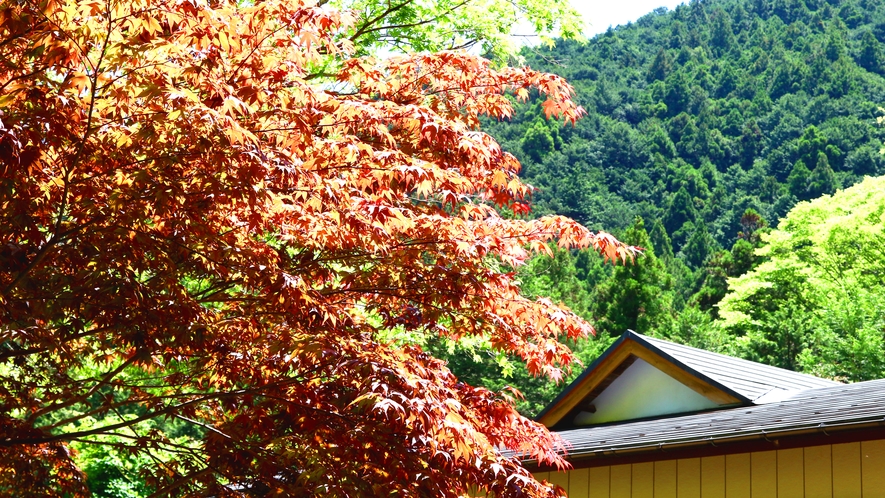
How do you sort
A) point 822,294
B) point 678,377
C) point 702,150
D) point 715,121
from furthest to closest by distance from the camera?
point 715,121 → point 702,150 → point 822,294 → point 678,377

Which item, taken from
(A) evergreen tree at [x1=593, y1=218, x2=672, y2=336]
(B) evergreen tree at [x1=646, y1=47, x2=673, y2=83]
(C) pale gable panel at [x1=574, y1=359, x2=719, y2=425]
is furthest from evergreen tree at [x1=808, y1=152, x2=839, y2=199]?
(C) pale gable panel at [x1=574, y1=359, x2=719, y2=425]

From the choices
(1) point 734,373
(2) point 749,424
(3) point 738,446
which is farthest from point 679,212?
(3) point 738,446

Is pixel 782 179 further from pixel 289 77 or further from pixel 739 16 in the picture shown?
pixel 289 77

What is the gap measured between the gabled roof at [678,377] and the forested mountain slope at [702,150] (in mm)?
23799

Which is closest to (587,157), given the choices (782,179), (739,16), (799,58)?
(782,179)

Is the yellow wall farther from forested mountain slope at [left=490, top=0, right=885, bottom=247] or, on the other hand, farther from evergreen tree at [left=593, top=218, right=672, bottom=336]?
forested mountain slope at [left=490, top=0, right=885, bottom=247]

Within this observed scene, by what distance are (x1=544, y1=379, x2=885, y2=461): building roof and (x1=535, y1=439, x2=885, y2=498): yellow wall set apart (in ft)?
A: 0.91

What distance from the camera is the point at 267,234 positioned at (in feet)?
23.1

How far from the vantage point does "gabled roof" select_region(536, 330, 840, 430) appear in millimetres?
9914

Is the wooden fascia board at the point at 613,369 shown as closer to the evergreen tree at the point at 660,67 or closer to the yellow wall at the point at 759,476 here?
the yellow wall at the point at 759,476

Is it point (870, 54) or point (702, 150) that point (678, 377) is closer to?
point (702, 150)

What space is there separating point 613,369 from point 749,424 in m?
3.31

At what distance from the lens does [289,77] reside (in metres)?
5.60

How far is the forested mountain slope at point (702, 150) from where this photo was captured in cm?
4766
